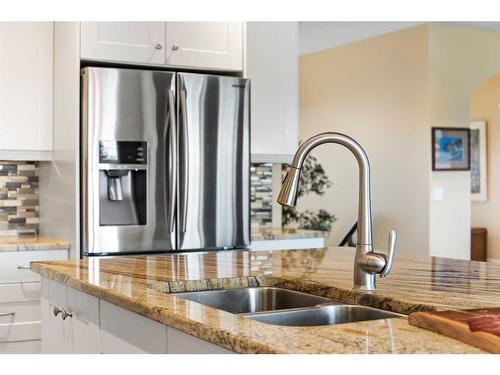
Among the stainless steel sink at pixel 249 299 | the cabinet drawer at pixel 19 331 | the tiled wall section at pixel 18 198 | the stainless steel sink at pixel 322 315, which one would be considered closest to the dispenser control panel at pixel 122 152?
the tiled wall section at pixel 18 198

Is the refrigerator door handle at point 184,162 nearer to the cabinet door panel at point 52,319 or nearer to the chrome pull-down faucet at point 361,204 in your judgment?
the cabinet door panel at point 52,319

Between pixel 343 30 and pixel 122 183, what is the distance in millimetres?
3932

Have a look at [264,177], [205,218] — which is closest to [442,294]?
[205,218]

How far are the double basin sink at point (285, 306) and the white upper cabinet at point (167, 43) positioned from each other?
200 centimetres

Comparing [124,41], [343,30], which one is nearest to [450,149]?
[343,30]

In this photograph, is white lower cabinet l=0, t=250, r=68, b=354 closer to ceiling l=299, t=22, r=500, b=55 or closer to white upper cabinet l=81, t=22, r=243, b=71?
white upper cabinet l=81, t=22, r=243, b=71

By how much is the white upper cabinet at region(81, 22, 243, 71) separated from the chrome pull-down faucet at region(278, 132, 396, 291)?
2.14 m

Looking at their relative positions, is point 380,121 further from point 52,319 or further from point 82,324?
point 82,324

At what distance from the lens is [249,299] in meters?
2.45

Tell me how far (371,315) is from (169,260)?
1132 millimetres

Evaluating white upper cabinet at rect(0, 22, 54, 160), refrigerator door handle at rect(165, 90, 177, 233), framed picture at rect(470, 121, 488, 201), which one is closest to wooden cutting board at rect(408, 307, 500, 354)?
refrigerator door handle at rect(165, 90, 177, 233)

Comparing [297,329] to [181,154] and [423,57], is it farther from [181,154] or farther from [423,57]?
[423,57]

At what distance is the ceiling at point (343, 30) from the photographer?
7.05 meters

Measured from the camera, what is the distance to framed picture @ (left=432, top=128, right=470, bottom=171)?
23.6 ft
